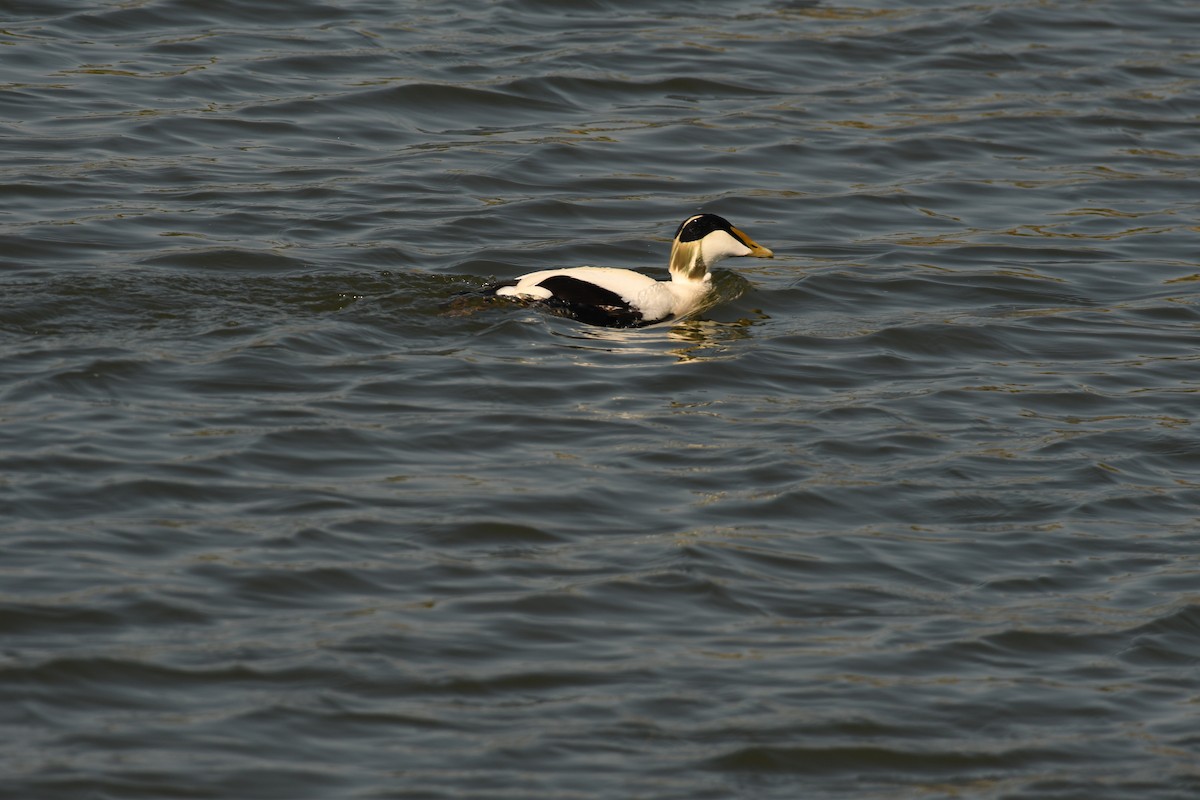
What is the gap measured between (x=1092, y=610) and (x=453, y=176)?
23.4 feet

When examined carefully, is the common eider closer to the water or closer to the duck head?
the duck head

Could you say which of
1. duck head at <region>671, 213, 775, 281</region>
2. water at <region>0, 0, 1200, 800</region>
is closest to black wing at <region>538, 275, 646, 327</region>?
water at <region>0, 0, 1200, 800</region>

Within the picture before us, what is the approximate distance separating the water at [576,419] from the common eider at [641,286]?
8.3 inches

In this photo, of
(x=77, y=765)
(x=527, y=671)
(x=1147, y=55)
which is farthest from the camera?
(x=1147, y=55)

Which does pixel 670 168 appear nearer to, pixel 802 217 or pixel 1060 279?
pixel 802 217

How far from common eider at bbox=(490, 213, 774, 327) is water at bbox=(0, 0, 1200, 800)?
0.69 feet

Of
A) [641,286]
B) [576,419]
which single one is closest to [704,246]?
[641,286]

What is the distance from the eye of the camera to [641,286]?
1083cm

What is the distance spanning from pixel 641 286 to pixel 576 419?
1.83 m

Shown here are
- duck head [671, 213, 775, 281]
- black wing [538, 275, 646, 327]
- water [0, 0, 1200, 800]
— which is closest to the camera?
water [0, 0, 1200, 800]

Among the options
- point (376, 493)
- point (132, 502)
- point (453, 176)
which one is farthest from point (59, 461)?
point (453, 176)

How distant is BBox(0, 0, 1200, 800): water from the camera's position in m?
6.15

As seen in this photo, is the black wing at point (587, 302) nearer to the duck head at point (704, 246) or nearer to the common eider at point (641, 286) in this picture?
the common eider at point (641, 286)

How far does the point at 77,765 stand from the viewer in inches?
220
